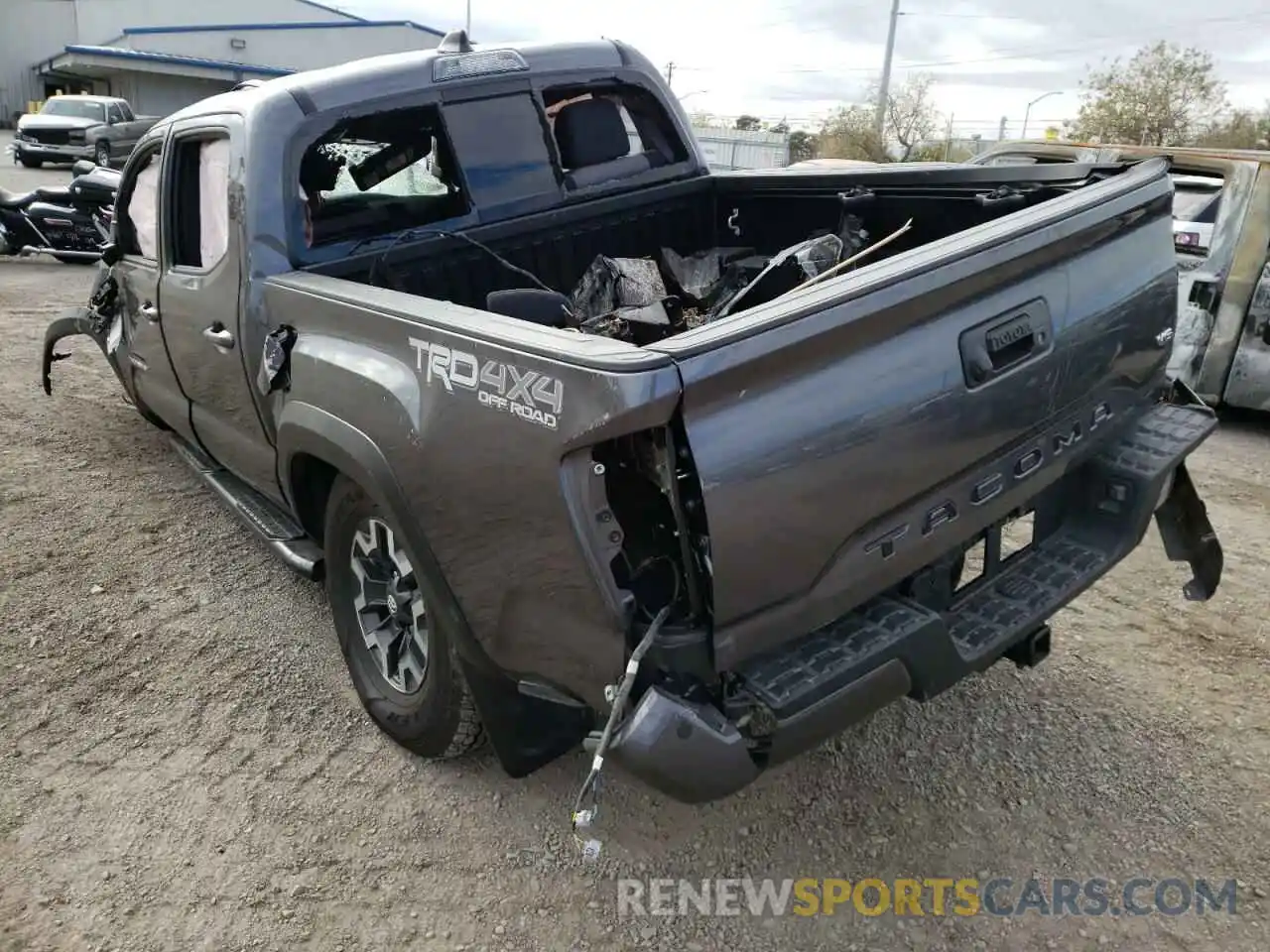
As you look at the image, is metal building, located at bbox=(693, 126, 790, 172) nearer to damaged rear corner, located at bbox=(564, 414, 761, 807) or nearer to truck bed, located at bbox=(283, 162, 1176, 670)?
truck bed, located at bbox=(283, 162, 1176, 670)

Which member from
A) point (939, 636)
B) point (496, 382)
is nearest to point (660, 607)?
point (496, 382)

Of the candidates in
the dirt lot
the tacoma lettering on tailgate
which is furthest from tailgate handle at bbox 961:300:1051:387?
the dirt lot

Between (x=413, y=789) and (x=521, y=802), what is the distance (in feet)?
1.12

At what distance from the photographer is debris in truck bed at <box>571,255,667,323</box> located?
3.88 metres

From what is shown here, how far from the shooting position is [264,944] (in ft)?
8.14

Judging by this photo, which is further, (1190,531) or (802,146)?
(802,146)

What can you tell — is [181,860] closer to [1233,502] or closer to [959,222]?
[959,222]

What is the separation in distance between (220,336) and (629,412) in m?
2.23

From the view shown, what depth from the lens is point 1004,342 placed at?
7.89 feet

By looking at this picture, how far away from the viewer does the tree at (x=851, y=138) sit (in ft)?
123

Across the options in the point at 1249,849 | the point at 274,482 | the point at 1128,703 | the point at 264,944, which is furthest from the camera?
the point at 274,482

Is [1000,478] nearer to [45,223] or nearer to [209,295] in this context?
[209,295]

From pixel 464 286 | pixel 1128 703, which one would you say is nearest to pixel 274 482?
pixel 464 286

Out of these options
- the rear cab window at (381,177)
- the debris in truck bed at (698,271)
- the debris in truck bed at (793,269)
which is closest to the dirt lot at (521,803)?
the debris in truck bed at (793,269)
